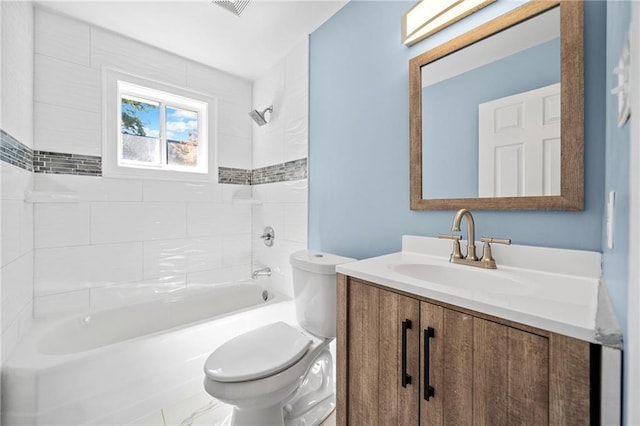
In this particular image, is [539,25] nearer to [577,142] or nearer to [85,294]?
[577,142]

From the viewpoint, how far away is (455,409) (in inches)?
28.9

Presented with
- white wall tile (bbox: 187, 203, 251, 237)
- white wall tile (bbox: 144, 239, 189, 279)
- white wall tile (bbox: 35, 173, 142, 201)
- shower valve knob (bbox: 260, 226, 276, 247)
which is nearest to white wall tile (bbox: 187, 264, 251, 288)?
white wall tile (bbox: 144, 239, 189, 279)

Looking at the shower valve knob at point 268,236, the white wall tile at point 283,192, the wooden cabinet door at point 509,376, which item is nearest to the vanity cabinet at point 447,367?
the wooden cabinet door at point 509,376

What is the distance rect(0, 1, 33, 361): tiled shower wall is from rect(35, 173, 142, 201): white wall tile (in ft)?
0.31

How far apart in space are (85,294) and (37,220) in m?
0.59

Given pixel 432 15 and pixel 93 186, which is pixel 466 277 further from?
pixel 93 186

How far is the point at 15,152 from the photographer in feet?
4.68

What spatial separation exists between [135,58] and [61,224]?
136 centimetres

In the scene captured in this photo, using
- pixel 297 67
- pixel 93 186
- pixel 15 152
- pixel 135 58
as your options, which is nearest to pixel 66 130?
pixel 93 186

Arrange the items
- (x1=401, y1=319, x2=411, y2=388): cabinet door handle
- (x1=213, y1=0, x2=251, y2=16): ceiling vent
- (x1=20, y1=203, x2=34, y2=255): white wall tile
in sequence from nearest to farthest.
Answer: (x1=401, y1=319, x2=411, y2=388): cabinet door handle, (x1=20, y1=203, x2=34, y2=255): white wall tile, (x1=213, y1=0, x2=251, y2=16): ceiling vent

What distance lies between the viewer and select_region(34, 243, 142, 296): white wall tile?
5.89 feet

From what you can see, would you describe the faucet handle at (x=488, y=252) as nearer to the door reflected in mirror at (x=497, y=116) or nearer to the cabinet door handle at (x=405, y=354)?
the door reflected in mirror at (x=497, y=116)

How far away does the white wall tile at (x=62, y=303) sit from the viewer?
177 cm

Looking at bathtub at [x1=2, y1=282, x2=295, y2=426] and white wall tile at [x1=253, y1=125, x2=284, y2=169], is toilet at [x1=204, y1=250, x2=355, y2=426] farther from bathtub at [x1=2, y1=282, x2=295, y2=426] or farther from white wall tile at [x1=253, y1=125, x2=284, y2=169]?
white wall tile at [x1=253, y1=125, x2=284, y2=169]
